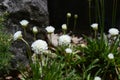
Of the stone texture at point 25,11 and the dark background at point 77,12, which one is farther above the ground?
the stone texture at point 25,11

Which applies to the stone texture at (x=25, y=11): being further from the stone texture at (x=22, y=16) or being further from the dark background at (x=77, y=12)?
the dark background at (x=77, y=12)

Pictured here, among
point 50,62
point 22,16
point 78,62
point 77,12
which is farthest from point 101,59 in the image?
point 77,12

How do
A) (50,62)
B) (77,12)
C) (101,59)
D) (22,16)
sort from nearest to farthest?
(50,62), (101,59), (22,16), (77,12)

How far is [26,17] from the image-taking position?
4.69 meters

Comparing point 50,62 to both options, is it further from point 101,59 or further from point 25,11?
point 25,11

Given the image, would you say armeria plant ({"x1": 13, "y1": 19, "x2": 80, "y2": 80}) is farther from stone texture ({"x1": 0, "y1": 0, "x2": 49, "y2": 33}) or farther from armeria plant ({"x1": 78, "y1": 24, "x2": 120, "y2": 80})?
stone texture ({"x1": 0, "y1": 0, "x2": 49, "y2": 33})

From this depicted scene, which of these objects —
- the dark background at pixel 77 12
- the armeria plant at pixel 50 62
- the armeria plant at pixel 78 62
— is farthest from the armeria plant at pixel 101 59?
the dark background at pixel 77 12

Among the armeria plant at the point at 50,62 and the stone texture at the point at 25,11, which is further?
the stone texture at the point at 25,11

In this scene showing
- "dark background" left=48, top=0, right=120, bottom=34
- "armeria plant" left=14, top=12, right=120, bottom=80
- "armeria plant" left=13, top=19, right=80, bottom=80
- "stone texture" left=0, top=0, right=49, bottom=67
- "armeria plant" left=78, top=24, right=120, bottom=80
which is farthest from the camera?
"dark background" left=48, top=0, right=120, bottom=34

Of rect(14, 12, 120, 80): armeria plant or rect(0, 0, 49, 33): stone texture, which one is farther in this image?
rect(0, 0, 49, 33): stone texture

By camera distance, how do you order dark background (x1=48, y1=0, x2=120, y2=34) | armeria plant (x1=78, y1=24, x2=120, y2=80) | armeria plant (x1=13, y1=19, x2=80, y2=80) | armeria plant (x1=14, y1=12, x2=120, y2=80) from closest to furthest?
armeria plant (x1=13, y1=19, x2=80, y2=80)
armeria plant (x1=14, y1=12, x2=120, y2=80)
armeria plant (x1=78, y1=24, x2=120, y2=80)
dark background (x1=48, y1=0, x2=120, y2=34)

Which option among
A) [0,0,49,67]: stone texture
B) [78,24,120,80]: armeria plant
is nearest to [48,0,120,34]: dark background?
[0,0,49,67]: stone texture

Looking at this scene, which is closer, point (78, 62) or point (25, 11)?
point (78, 62)

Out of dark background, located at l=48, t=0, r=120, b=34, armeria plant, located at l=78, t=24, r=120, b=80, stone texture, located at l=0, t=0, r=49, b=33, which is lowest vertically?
armeria plant, located at l=78, t=24, r=120, b=80
